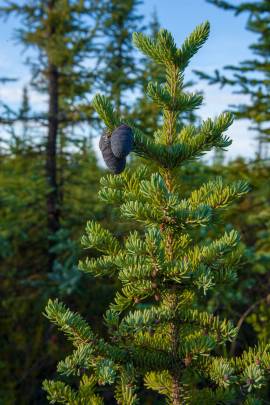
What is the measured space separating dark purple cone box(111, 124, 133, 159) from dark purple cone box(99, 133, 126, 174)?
0.29ft

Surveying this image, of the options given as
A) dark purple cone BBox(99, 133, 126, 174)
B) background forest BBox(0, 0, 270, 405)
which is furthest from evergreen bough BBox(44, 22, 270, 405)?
background forest BBox(0, 0, 270, 405)

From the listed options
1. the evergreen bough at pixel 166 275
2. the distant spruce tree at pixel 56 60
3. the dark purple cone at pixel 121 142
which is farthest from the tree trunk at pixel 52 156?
the dark purple cone at pixel 121 142

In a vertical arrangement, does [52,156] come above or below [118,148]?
above

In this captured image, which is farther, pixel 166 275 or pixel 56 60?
pixel 56 60

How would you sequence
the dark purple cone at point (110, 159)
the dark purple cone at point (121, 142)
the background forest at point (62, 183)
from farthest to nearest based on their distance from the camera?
the background forest at point (62, 183)
the dark purple cone at point (110, 159)
the dark purple cone at point (121, 142)

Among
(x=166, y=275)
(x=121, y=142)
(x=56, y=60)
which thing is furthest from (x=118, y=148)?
(x=56, y=60)

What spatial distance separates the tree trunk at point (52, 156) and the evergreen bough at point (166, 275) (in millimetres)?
8028

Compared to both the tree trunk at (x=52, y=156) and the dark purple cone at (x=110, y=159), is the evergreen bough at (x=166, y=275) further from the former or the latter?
the tree trunk at (x=52, y=156)

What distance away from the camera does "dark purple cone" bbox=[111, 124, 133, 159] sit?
7.18 feet

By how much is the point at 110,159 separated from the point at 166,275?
61 centimetres

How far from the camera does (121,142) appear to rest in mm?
2189

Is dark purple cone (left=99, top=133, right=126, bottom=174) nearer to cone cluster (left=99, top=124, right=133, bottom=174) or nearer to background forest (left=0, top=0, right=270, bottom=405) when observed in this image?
cone cluster (left=99, top=124, right=133, bottom=174)

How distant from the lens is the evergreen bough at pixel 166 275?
86.9 inches

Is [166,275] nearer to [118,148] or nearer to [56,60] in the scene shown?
[118,148]
